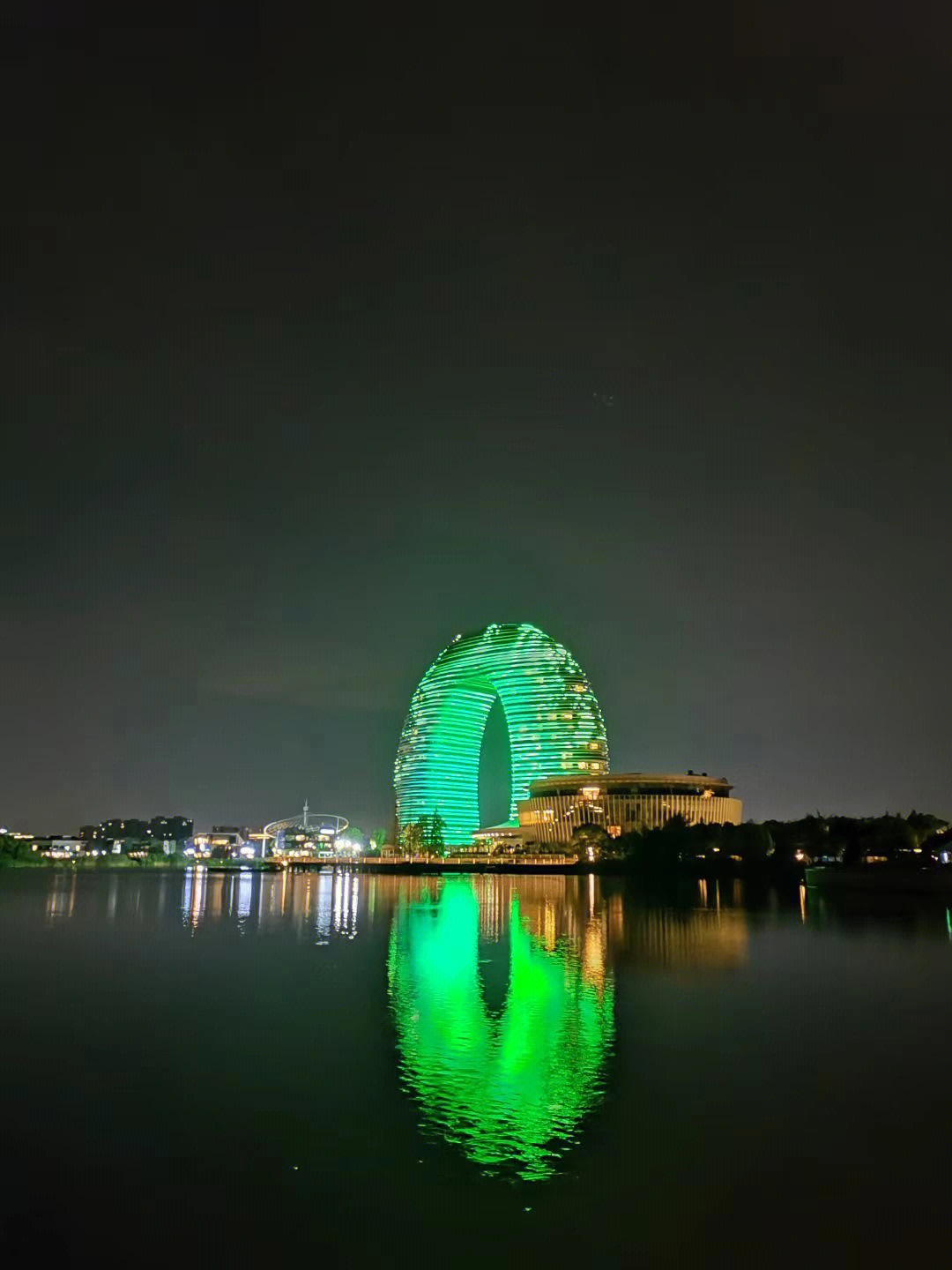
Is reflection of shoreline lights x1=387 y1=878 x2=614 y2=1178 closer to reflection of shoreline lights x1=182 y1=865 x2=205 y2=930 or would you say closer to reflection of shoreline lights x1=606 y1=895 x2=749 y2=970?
reflection of shoreline lights x1=606 y1=895 x2=749 y2=970

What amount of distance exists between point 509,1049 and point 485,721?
439 ft

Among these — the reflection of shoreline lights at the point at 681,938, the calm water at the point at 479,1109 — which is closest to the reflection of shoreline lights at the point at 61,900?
the calm water at the point at 479,1109

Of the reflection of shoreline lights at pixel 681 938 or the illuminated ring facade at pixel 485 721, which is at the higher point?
the illuminated ring facade at pixel 485 721

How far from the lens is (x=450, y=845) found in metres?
136

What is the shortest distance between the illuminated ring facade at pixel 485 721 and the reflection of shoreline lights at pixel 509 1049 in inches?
4306

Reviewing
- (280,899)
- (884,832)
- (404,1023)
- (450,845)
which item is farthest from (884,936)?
(450,845)

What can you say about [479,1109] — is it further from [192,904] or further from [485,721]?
[485,721]

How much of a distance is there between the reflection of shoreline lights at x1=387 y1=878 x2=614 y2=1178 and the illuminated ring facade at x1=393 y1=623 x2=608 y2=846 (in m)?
109

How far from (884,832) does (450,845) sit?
7791cm

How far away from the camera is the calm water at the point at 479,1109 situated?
862 cm

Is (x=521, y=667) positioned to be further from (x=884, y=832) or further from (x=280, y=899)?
(x=280, y=899)

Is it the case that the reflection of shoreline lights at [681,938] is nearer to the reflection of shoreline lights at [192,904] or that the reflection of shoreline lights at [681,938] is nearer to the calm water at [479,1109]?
the calm water at [479,1109]

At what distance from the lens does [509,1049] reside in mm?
14516

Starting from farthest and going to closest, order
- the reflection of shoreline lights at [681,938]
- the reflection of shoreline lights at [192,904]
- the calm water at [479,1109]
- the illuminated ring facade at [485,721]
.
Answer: the illuminated ring facade at [485,721] < the reflection of shoreline lights at [192,904] < the reflection of shoreline lights at [681,938] < the calm water at [479,1109]
